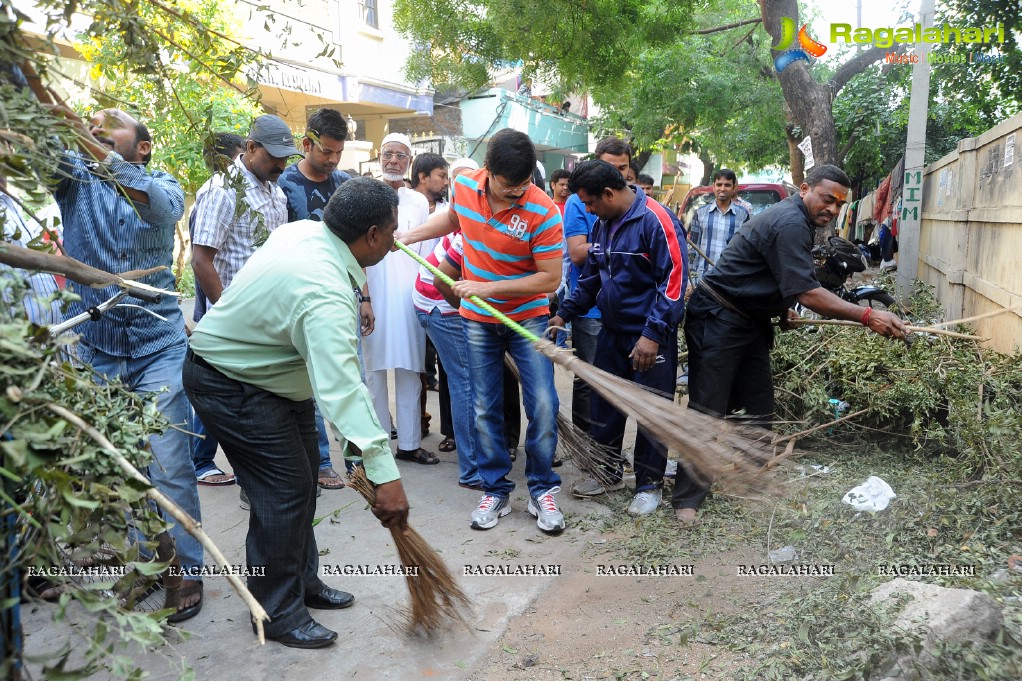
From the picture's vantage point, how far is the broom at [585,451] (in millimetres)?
4844

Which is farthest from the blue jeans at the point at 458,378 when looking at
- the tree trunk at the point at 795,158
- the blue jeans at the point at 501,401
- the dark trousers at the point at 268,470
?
the tree trunk at the point at 795,158

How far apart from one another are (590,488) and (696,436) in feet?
4.72

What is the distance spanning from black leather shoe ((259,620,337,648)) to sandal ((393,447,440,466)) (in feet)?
7.66

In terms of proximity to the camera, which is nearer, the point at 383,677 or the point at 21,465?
the point at 21,465

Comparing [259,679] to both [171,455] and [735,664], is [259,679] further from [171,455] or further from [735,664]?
[735,664]

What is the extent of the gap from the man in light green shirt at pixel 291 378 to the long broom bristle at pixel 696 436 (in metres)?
1.29

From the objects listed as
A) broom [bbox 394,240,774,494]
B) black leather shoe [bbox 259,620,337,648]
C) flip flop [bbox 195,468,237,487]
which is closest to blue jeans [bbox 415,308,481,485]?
broom [bbox 394,240,774,494]

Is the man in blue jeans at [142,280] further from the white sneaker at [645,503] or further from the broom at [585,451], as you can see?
the white sneaker at [645,503]

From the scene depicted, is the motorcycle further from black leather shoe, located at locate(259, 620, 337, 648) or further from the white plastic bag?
black leather shoe, located at locate(259, 620, 337, 648)

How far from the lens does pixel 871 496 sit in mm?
4344

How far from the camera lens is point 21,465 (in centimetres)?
155

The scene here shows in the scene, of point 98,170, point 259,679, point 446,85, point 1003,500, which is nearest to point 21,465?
point 98,170

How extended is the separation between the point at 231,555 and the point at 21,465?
2.72 meters

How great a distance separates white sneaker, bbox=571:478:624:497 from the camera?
497 centimetres
